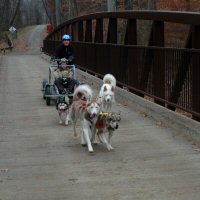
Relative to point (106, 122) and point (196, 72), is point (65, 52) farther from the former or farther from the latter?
point (106, 122)

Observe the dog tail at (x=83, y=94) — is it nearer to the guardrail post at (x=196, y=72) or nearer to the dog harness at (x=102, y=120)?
the dog harness at (x=102, y=120)

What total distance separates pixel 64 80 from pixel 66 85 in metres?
0.13

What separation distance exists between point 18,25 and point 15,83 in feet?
358

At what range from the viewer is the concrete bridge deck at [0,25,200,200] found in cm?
592

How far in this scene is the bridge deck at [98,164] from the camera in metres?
5.93

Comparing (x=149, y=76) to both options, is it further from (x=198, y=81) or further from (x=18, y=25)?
(x=18, y=25)

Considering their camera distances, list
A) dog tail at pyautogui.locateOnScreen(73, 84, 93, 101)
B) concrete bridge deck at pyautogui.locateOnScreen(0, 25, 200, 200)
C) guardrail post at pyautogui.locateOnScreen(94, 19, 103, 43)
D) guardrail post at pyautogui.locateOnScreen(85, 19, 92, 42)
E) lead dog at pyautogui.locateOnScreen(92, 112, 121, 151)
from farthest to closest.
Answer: guardrail post at pyautogui.locateOnScreen(85, 19, 92, 42), guardrail post at pyautogui.locateOnScreen(94, 19, 103, 43), dog tail at pyautogui.locateOnScreen(73, 84, 93, 101), lead dog at pyautogui.locateOnScreen(92, 112, 121, 151), concrete bridge deck at pyautogui.locateOnScreen(0, 25, 200, 200)

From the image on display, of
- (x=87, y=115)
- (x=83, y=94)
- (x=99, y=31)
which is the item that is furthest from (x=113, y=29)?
(x=87, y=115)

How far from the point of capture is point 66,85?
12727mm

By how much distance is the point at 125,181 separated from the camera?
20.6 feet

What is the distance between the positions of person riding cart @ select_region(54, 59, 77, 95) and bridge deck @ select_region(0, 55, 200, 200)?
184 cm

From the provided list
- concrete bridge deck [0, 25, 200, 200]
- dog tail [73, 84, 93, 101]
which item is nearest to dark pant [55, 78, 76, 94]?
concrete bridge deck [0, 25, 200, 200]

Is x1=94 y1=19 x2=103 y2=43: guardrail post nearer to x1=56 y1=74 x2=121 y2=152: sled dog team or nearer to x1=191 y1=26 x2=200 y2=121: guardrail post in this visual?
x1=191 y1=26 x2=200 y2=121: guardrail post

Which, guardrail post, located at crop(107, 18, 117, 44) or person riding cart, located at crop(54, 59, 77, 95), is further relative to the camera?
guardrail post, located at crop(107, 18, 117, 44)
